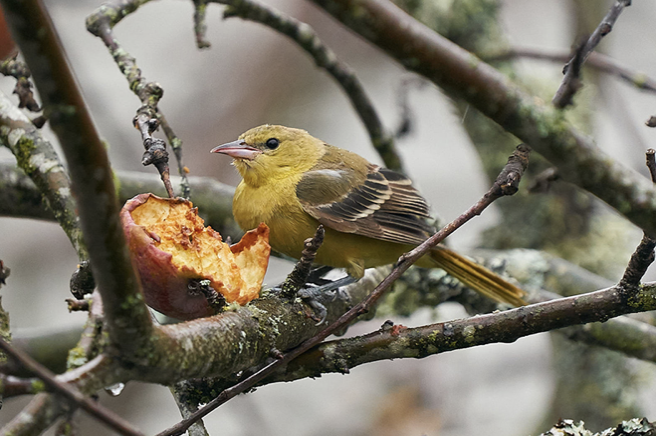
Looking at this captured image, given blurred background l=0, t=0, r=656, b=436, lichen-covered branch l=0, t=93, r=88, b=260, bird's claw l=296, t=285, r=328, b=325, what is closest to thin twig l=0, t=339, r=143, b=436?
bird's claw l=296, t=285, r=328, b=325

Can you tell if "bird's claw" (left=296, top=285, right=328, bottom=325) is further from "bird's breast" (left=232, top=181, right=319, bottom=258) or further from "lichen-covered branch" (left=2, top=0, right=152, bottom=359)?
"lichen-covered branch" (left=2, top=0, right=152, bottom=359)

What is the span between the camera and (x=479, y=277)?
3.45 m

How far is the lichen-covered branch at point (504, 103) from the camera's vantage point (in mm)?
2486

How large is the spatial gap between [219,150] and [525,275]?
1.96 metres

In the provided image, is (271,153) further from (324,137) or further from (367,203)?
(324,137)

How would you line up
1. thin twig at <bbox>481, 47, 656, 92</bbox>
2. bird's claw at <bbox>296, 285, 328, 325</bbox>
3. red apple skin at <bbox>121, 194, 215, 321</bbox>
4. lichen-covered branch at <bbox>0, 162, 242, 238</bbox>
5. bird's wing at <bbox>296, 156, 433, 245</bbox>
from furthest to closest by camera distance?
bird's wing at <bbox>296, 156, 433, 245</bbox>, lichen-covered branch at <bbox>0, 162, 242, 238</bbox>, thin twig at <bbox>481, 47, 656, 92</bbox>, bird's claw at <bbox>296, 285, 328, 325</bbox>, red apple skin at <bbox>121, 194, 215, 321</bbox>

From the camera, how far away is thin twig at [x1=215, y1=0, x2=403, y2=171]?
3142mm

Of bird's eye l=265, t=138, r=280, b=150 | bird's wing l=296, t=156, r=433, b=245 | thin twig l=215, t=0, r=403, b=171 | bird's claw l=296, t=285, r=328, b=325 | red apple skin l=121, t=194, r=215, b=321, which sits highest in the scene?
thin twig l=215, t=0, r=403, b=171

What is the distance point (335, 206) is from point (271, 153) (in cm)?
50

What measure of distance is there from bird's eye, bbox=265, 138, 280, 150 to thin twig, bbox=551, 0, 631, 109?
5.29ft

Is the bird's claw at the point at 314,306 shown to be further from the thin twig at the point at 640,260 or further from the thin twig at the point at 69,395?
the thin twig at the point at 69,395

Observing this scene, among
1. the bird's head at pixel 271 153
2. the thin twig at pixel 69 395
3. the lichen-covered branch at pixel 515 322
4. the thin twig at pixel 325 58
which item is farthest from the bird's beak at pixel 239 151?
the thin twig at pixel 69 395

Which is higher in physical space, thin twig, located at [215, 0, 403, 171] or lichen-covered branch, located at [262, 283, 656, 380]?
thin twig, located at [215, 0, 403, 171]

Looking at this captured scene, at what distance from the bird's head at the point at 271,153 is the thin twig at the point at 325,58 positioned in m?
0.38
